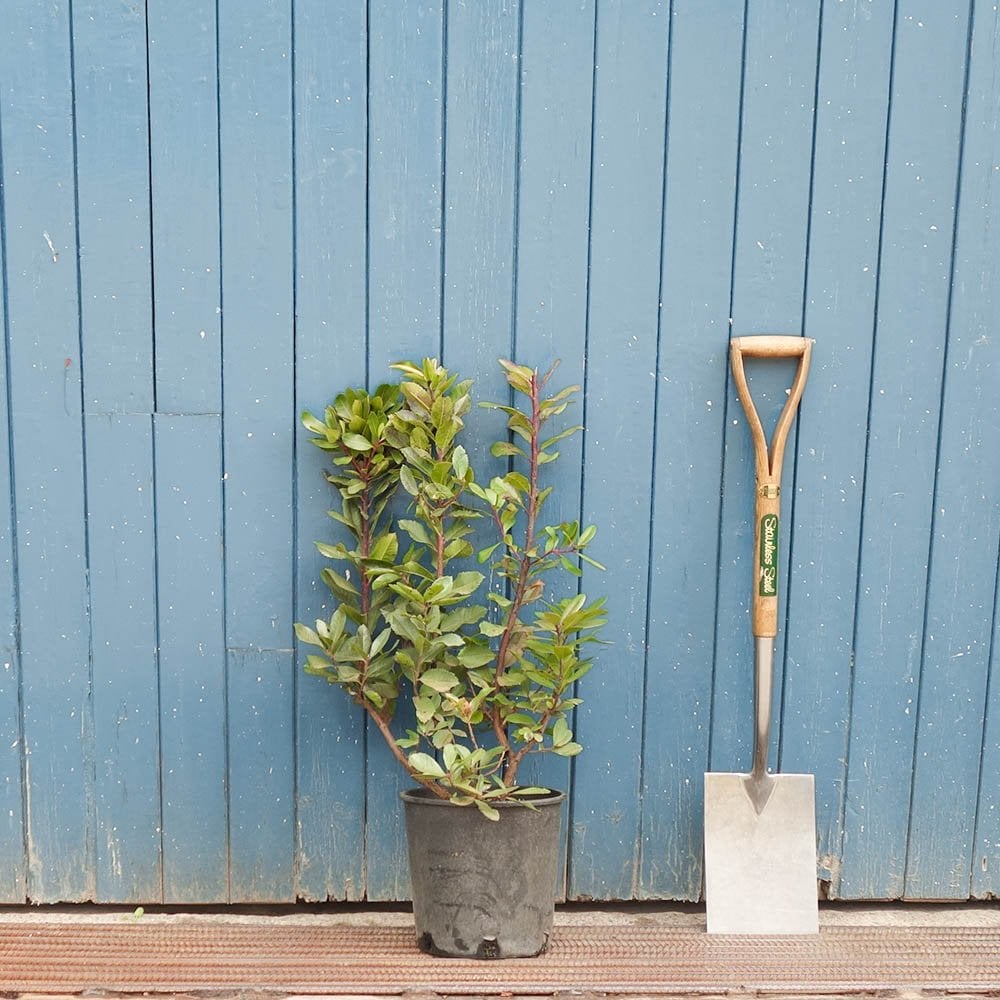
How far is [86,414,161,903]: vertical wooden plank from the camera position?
6.23 feet

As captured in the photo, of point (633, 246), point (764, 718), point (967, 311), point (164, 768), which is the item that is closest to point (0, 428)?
Result: point (164, 768)

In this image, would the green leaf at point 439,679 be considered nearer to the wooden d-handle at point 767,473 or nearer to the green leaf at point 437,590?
the green leaf at point 437,590

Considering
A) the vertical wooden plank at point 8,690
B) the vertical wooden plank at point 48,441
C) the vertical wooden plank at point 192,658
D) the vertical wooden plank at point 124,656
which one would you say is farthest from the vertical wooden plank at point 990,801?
the vertical wooden plank at point 8,690

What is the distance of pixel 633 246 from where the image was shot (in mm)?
1885

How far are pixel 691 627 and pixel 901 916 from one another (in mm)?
703

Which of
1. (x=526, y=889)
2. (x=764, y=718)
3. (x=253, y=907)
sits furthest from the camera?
(x=253, y=907)

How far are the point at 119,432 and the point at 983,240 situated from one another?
162cm

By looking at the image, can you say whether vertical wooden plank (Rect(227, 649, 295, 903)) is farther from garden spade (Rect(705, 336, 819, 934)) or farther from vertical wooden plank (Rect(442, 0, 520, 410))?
garden spade (Rect(705, 336, 819, 934))

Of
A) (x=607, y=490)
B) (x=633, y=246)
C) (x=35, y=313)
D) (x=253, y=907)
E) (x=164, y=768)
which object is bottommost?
(x=253, y=907)

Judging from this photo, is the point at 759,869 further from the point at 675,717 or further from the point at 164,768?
the point at 164,768

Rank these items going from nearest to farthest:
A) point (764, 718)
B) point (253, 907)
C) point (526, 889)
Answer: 1. point (526, 889)
2. point (764, 718)
3. point (253, 907)

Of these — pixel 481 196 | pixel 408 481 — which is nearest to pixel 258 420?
pixel 408 481

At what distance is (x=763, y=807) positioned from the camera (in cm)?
189

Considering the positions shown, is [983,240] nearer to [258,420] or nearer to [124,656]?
[258,420]
